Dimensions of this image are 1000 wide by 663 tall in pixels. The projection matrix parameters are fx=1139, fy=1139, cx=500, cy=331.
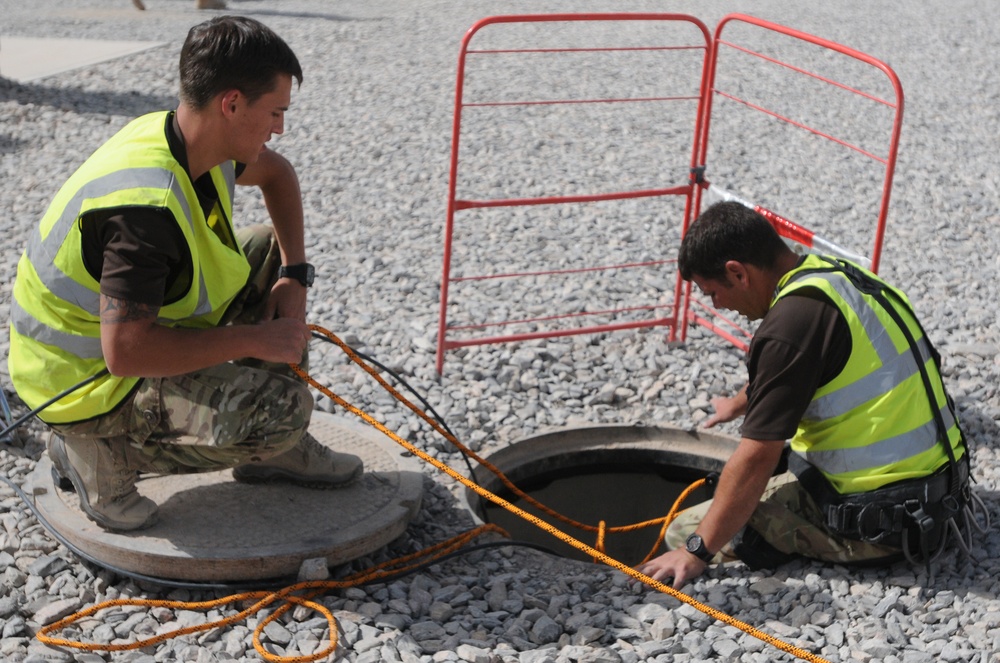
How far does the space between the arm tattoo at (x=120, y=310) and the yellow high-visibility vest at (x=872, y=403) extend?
176 centimetres

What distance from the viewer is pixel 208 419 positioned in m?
3.19

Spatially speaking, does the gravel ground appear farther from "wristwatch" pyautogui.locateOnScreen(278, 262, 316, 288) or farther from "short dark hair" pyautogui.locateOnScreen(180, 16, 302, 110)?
"short dark hair" pyautogui.locateOnScreen(180, 16, 302, 110)

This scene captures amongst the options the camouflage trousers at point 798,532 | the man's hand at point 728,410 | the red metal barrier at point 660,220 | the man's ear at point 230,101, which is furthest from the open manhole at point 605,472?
the man's ear at point 230,101

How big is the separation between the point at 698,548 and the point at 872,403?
26.3 inches

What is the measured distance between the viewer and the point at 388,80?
9.20m

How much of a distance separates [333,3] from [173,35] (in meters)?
2.51

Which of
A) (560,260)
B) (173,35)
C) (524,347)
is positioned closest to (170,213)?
(524,347)

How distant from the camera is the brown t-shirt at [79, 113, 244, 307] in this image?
112 inches

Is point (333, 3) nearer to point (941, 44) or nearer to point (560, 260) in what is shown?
point (941, 44)

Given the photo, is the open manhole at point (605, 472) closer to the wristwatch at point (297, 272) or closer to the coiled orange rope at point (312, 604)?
the coiled orange rope at point (312, 604)

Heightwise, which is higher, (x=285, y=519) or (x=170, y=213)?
(x=170, y=213)

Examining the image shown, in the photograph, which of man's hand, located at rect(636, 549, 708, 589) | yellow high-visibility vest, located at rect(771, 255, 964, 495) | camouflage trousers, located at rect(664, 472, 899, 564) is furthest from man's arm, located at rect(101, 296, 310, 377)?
camouflage trousers, located at rect(664, 472, 899, 564)

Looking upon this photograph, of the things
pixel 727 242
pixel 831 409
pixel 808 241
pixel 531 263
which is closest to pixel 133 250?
pixel 727 242

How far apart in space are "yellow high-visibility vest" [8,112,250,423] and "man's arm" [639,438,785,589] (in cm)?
152
